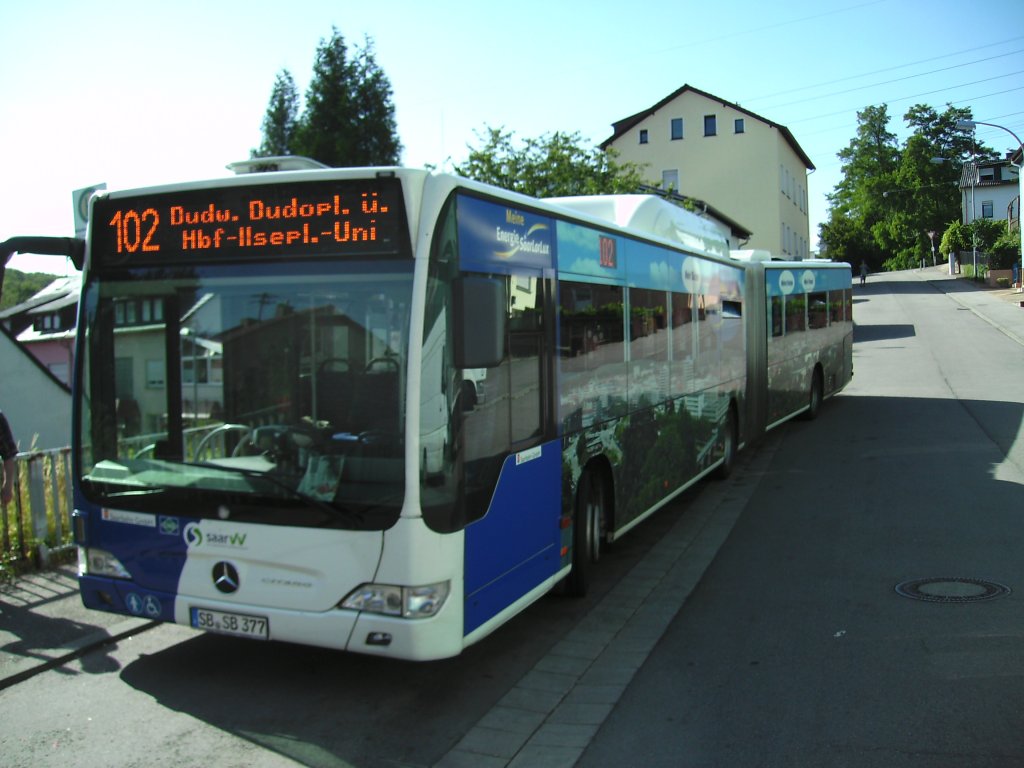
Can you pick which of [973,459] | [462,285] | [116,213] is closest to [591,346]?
[462,285]

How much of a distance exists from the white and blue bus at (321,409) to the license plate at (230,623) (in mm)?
11

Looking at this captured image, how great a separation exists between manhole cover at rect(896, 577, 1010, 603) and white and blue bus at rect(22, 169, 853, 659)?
290 cm

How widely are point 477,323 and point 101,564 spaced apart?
2.66 m

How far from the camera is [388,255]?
4.83m

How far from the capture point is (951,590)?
23.4 ft

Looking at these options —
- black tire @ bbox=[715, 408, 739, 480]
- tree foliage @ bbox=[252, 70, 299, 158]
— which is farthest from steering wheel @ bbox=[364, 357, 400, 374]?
tree foliage @ bbox=[252, 70, 299, 158]

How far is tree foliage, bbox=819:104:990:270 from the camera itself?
305 feet

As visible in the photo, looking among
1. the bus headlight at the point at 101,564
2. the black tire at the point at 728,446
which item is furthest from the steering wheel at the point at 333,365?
the black tire at the point at 728,446

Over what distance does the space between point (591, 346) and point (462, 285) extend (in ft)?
7.56

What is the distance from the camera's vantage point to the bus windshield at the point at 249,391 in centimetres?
481

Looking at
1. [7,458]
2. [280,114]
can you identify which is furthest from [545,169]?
[280,114]

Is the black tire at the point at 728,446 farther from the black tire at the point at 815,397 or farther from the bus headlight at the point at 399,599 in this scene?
the bus headlight at the point at 399,599

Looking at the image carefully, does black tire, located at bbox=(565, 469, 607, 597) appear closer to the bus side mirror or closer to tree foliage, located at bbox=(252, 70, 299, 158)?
the bus side mirror

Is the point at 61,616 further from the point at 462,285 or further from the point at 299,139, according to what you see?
the point at 299,139
